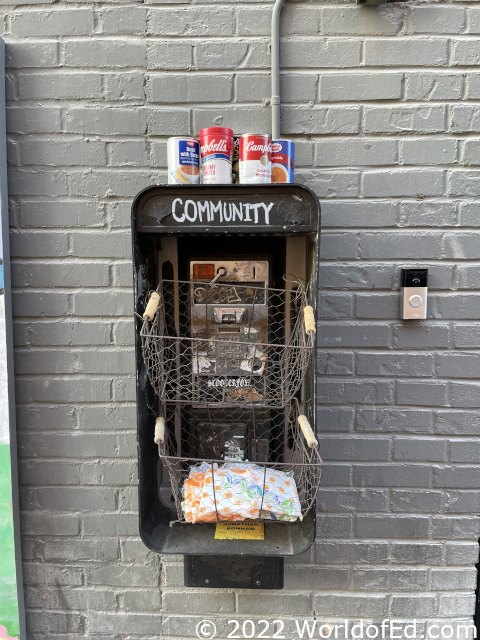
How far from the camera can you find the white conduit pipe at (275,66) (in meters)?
1.56

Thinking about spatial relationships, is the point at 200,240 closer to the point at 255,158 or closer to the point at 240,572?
the point at 255,158

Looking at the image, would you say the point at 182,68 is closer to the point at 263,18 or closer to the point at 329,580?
the point at 263,18

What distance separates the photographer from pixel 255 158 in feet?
4.35

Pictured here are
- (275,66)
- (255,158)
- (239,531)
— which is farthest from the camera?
(275,66)

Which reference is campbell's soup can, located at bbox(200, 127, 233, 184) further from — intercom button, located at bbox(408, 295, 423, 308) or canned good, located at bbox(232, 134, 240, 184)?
intercom button, located at bbox(408, 295, 423, 308)

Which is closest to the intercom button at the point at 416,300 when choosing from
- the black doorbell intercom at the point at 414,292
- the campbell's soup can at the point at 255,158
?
the black doorbell intercom at the point at 414,292

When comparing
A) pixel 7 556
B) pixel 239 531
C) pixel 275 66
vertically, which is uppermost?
pixel 275 66

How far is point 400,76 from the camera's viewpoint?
63.2 inches

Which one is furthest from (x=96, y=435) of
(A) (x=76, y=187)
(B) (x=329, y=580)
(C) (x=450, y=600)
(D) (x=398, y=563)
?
(C) (x=450, y=600)

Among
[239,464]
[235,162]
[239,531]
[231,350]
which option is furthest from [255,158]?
[239,531]

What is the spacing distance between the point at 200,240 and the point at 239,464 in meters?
0.77

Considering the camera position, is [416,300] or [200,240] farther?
[416,300]

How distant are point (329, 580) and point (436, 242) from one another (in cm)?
137

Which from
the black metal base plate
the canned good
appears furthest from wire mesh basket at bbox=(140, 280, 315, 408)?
the black metal base plate
